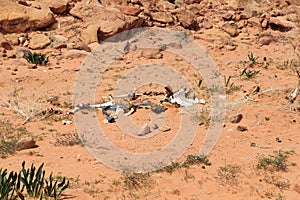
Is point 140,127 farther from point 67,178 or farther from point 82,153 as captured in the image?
point 67,178

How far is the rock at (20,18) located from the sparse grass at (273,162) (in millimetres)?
9857

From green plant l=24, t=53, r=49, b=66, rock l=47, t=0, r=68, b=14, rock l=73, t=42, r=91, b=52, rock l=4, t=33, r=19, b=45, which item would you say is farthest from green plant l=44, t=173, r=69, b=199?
rock l=47, t=0, r=68, b=14

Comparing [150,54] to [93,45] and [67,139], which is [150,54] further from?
[67,139]

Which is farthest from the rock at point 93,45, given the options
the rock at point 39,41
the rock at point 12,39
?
the rock at point 12,39

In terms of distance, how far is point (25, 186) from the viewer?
410 cm

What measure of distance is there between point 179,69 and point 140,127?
13.0ft

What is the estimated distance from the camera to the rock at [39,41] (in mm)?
A: 11898

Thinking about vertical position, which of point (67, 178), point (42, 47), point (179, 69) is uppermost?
point (67, 178)

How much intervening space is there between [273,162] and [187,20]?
10.3m

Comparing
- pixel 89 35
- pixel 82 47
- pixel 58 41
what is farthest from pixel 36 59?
pixel 89 35

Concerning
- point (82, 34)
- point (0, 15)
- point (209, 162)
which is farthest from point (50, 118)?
point (0, 15)

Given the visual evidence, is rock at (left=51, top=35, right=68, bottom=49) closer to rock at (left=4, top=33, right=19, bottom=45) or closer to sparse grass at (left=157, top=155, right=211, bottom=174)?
rock at (left=4, top=33, right=19, bottom=45)

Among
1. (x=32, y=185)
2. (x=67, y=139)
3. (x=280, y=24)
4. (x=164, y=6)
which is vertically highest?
(x=32, y=185)

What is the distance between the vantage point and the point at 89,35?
Answer: 40.4ft
